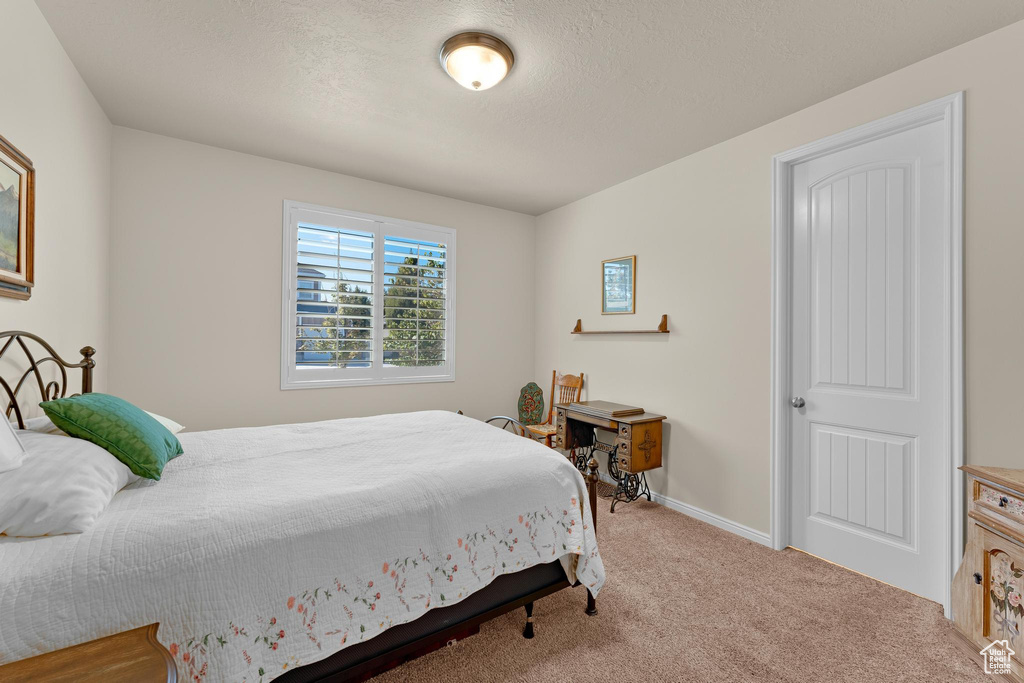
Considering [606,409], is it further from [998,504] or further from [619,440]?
[998,504]

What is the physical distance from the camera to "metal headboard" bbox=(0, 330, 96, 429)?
1782 mm

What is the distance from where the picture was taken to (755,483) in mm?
2896

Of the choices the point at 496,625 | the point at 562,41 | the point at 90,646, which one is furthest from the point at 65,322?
the point at 562,41

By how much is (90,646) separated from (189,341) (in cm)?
296

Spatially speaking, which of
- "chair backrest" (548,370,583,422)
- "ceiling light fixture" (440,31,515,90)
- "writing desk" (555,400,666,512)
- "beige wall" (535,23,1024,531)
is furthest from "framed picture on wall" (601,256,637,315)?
"ceiling light fixture" (440,31,515,90)

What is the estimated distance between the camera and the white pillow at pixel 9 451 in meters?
1.19

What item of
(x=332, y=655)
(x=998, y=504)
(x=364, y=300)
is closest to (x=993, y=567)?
(x=998, y=504)

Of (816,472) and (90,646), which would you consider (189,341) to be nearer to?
(90,646)

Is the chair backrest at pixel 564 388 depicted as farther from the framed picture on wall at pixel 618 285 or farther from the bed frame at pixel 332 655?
the bed frame at pixel 332 655

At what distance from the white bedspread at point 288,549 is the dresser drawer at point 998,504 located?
1.57m

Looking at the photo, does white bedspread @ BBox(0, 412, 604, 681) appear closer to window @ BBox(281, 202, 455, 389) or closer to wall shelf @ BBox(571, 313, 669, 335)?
window @ BBox(281, 202, 455, 389)

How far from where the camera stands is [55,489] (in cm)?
118

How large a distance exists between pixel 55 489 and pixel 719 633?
2.47 meters
